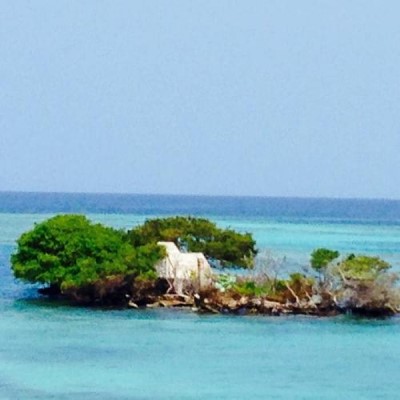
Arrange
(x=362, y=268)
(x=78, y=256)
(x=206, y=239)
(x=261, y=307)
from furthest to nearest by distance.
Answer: (x=206, y=239) < (x=78, y=256) < (x=261, y=307) < (x=362, y=268)

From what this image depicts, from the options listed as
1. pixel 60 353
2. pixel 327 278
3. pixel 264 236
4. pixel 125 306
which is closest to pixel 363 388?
pixel 60 353

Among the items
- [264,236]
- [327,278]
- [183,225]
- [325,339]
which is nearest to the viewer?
[325,339]

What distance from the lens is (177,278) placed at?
3547cm

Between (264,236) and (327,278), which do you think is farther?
(264,236)

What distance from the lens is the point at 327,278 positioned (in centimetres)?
3409

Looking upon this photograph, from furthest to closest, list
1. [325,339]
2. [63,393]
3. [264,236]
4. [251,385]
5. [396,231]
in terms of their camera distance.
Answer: [396,231]
[264,236]
[325,339]
[251,385]
[63,393]

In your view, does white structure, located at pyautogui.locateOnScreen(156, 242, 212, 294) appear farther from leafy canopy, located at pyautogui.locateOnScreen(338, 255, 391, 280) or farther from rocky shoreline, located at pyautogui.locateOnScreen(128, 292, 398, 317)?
leafy canopy, located at pyautogui.locateOnScreen(338, 255, 391, 280)

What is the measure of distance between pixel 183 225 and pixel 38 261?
16.9ft

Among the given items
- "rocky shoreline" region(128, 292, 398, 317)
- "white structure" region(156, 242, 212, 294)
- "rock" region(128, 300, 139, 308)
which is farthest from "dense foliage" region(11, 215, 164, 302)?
"rocky shoreline" region(128, 292, 398, 317)

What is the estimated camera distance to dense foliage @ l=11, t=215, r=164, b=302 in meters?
35.2

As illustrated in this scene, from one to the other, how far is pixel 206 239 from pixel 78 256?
532cm

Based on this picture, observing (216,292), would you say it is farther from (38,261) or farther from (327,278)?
(38,261)

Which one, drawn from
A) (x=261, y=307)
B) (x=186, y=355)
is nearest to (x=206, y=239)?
(x=261, y=307)

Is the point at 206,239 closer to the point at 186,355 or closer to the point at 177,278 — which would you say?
the point at 177,278
